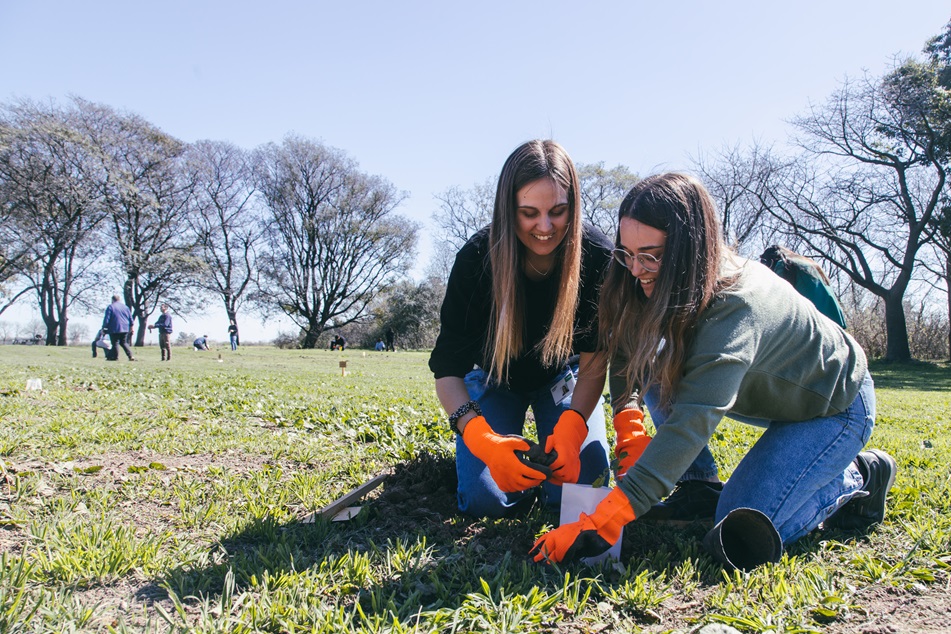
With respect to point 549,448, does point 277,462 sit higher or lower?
lower

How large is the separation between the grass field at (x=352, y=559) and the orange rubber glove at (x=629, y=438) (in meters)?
0.29

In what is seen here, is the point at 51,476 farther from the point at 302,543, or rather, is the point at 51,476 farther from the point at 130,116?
the point at 130,116

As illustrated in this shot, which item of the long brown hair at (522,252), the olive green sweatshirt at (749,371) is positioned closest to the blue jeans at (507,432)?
the long brown hair at (522,252)

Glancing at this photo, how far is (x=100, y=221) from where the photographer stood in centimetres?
2675

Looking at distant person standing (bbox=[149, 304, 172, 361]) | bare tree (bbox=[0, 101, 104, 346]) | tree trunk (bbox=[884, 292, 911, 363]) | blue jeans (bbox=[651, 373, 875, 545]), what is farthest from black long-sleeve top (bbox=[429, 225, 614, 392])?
bare tree (bbox=[0, 101, 104, 346])

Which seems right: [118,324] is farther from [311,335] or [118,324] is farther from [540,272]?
[311,335]

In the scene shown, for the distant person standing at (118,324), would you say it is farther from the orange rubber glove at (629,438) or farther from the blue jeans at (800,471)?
the blue jeans at (800,471)

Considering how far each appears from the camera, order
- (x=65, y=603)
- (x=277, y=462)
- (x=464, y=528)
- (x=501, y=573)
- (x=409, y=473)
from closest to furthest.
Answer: (x=65, y=603)
(x=501, y=573)
(x=464, y=528)
(x=409, y=473)
(x=277, y=462)

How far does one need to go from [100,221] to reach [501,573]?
3064cm

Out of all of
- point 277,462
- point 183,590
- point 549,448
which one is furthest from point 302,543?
point 277,462

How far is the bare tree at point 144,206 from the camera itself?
2667 centimetres

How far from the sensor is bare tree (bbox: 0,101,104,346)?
2389cm

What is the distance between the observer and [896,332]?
2108cm

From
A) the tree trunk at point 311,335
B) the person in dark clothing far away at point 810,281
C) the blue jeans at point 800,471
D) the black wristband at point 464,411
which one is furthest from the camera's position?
the tree trunk at point 311,335
